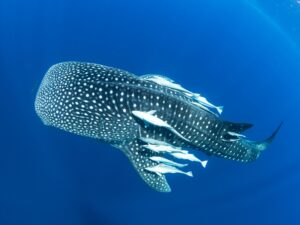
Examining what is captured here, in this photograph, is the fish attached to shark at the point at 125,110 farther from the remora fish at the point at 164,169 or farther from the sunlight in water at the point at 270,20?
the sunlight in water at the point at 270,20

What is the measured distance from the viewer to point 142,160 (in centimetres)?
505

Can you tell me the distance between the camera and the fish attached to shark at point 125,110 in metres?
4.35

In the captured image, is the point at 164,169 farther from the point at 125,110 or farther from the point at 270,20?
the point at 270,20

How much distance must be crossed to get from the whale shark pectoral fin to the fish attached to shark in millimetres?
169

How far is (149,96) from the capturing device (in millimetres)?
4371

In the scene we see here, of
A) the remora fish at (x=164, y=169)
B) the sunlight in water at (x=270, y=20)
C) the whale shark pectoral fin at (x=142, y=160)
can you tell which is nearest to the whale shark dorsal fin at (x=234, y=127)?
the remora fish at (x=164, y=169)

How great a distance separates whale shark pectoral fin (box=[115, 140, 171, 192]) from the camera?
4964 mm

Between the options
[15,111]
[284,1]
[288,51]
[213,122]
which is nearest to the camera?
[213,122]

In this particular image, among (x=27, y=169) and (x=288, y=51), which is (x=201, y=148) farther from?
(x=288, y=51)

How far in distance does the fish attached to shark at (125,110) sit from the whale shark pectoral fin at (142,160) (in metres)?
0.17

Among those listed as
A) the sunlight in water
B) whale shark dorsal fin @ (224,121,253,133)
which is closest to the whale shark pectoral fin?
whale shark dorsal fin @ (224,121,253,133)

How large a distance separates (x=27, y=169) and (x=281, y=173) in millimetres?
7706

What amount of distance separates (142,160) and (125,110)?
0.97 m

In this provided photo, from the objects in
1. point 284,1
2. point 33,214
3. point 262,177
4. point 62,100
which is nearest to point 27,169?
point 33,214
